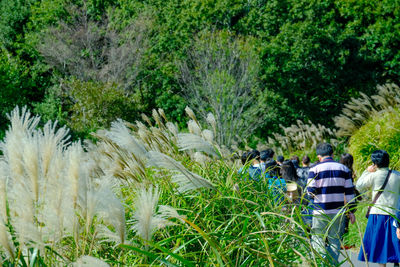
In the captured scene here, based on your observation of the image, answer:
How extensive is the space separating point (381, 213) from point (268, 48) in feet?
50.8

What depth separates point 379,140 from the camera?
9.73 m

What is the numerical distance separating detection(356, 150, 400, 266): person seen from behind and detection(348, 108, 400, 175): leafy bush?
9.59ft

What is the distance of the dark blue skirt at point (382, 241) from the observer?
19.4 feet

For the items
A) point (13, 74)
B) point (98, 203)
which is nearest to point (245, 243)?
point (98, 203)

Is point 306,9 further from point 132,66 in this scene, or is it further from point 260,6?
point 132,66

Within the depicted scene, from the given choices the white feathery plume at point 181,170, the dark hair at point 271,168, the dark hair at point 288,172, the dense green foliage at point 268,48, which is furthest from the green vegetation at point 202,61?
the white feathery plume at point 181,170

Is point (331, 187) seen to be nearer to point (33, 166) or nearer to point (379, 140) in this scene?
point (33, 166)

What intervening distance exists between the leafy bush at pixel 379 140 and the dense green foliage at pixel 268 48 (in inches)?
397

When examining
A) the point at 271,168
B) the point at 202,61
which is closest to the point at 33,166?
the point at 271,168

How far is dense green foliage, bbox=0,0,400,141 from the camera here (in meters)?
20.6

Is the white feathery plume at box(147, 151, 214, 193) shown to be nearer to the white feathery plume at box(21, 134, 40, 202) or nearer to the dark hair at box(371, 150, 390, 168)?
the white feathery plume at box(21, 134, 40, 202)

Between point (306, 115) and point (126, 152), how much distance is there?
17820mm

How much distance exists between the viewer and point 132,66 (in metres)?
21.8

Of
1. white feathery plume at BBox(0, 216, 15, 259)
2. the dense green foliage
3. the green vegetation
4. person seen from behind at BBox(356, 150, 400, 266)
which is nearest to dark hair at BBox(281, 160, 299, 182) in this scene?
person seen from behind at BBox(356, 150, 400, 266)
